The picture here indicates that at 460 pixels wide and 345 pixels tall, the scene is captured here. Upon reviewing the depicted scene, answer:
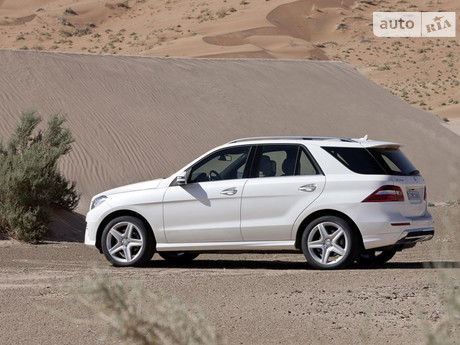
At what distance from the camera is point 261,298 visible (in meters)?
9.65

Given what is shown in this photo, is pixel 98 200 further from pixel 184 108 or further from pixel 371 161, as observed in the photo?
pixel 184 108

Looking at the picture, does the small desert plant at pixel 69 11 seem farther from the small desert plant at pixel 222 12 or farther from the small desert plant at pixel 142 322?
the small desert plant at pixel 142 322

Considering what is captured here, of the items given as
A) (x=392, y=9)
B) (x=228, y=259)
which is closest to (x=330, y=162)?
(x=228, y=259)

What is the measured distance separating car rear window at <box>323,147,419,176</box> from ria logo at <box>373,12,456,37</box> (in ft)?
242

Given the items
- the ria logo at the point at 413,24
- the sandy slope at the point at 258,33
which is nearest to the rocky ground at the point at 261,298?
the sandy slope at the point at 258,33

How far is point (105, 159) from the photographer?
27.6m

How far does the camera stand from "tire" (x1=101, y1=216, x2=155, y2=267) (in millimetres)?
12492

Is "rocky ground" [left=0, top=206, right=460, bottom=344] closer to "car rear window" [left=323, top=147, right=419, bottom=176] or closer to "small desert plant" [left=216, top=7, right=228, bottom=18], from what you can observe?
"car rear window" [left=323, top=147, right=419, bottom=176]

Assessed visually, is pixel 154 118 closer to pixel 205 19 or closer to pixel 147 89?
pixel 147 89

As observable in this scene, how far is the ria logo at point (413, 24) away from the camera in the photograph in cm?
8550

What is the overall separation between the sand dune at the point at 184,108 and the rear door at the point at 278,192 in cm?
1184

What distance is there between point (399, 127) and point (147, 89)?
1025 centimetres

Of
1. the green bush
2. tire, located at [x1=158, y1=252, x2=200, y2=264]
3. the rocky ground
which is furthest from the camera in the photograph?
the green bush

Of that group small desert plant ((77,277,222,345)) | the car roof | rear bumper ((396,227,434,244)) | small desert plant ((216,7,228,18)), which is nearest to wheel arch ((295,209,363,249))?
rear bumper ((396,227,434,244))
